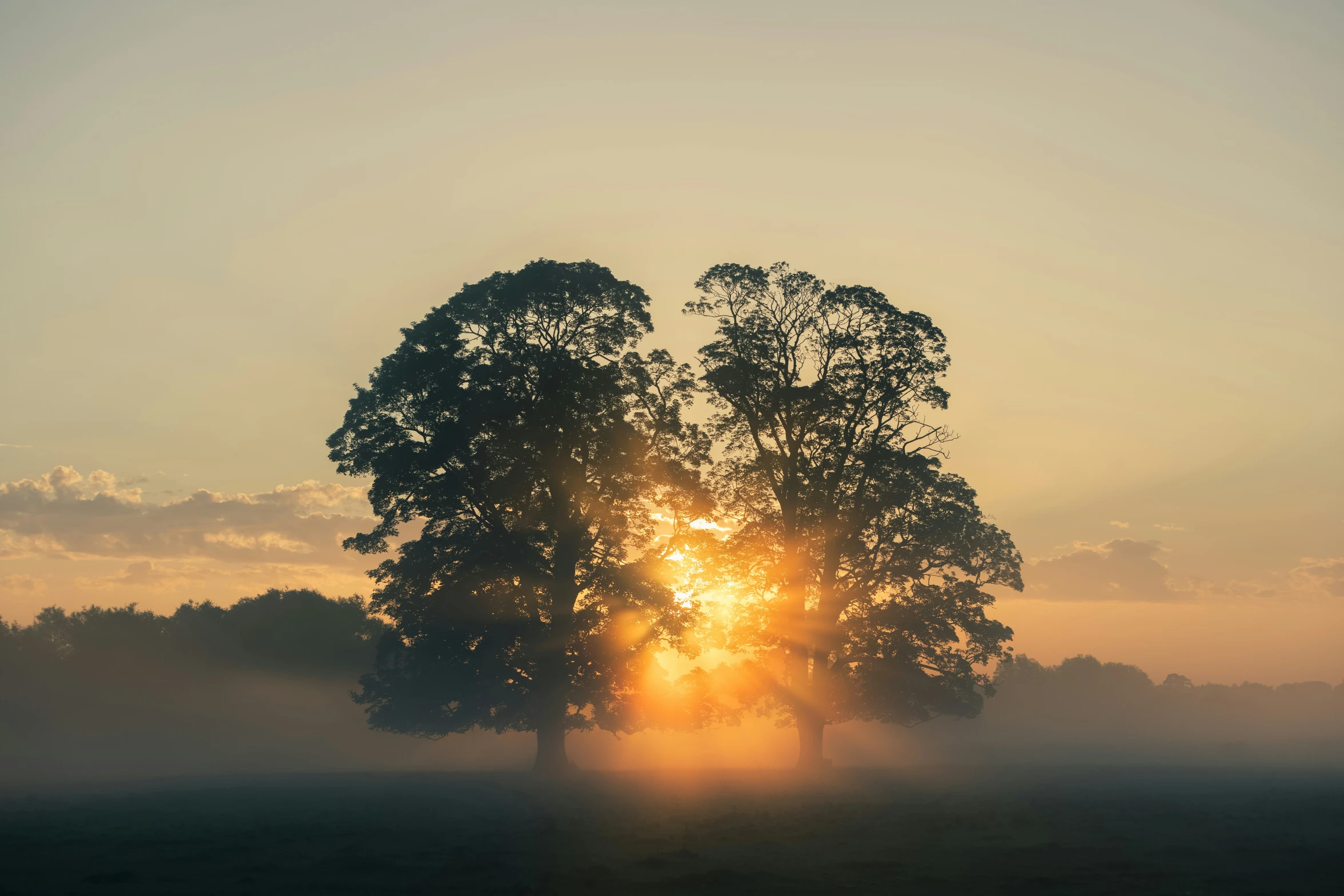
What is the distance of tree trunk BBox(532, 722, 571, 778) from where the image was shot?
134ft

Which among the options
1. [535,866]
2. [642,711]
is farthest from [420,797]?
[535,866]

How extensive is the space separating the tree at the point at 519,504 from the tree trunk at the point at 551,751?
77 mm

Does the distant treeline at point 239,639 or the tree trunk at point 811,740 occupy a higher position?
the distant treeline at point 239,639

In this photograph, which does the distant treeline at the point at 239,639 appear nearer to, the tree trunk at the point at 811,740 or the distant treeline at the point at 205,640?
the distant treeline at the point at 205,640

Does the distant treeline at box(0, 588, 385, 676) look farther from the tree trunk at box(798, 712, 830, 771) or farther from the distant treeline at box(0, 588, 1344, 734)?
the tree trunk at box(798, 712, 830, 771)

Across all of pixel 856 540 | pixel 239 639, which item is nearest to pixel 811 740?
pixel 856 540

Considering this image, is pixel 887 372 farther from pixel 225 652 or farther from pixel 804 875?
pixel 225 652

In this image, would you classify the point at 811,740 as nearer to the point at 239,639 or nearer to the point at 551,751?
the point at 551,751

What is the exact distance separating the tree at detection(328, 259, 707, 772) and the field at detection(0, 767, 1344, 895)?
561 centimetres

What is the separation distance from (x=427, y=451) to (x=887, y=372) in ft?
65.9

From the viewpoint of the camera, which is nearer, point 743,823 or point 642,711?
point 743,823

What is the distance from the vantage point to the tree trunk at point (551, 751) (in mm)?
40969

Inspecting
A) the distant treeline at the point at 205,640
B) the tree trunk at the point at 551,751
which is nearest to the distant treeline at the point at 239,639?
the distant treeline at the point at 205,640

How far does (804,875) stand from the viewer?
50.6 ft
